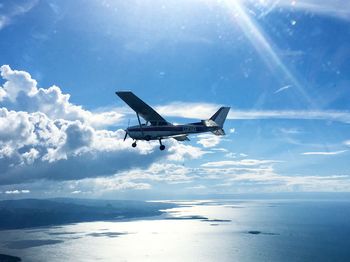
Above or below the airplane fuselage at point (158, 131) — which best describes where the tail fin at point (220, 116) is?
above

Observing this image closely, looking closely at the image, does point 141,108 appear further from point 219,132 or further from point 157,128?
point 219,132

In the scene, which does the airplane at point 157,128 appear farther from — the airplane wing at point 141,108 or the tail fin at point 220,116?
the tail fin at point 220,116

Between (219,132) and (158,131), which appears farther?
(219,132)

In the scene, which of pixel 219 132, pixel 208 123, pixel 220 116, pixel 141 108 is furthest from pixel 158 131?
pixel 220 116

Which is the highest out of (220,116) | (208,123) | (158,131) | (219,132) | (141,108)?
(220,116)

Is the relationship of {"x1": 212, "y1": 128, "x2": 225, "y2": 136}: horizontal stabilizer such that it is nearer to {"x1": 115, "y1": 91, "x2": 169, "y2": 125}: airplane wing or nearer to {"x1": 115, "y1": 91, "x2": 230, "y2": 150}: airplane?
{"x1": 115, "y1": 91, "x2": 230, "y2": 150}: airplane

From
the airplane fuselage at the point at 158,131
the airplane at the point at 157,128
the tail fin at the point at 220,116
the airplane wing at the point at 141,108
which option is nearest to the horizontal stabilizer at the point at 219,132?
the airplane at the point at 157,128

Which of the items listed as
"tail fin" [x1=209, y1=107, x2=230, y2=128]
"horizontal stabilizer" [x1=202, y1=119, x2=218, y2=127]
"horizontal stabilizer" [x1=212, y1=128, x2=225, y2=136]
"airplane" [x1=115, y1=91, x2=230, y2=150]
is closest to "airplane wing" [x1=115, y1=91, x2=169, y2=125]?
"airplane" [x1=115, y1=91, x2=230, y2=150]
